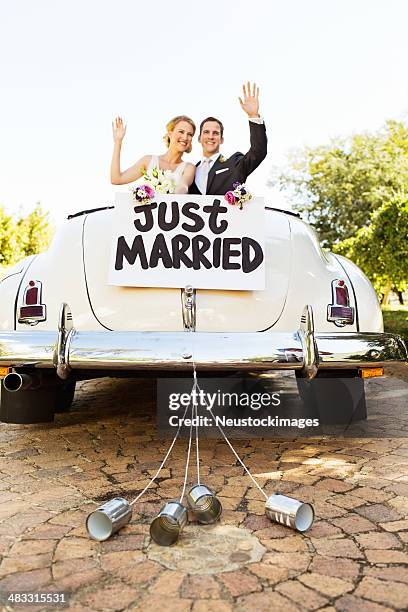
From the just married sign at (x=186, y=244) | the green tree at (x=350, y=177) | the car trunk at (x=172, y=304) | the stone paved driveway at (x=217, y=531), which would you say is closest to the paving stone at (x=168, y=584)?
the stone paved driveway at (x=217, y=531)

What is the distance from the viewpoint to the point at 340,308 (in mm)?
3305

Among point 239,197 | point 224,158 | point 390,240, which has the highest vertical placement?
point 390,240

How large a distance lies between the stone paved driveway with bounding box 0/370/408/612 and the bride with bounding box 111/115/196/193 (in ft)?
6.40

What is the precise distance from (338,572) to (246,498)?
29.8 inches

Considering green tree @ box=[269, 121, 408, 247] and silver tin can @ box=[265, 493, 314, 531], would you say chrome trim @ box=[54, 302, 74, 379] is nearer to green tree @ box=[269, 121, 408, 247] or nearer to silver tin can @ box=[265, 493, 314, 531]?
silver tin can @ box=[265, 493, 314, 531]

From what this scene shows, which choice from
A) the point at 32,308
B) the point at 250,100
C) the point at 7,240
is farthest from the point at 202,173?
the point at 7,240

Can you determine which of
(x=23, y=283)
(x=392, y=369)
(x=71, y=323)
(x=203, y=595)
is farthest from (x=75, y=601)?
(x=392, y=369)

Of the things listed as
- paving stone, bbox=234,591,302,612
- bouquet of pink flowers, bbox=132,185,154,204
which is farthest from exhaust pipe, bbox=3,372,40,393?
paving stone, bbox=234,591,302,612

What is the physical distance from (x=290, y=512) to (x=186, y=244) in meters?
1.56

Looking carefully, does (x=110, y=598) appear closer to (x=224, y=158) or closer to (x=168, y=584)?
(x=168, y=584)

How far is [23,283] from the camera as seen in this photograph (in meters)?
3.40

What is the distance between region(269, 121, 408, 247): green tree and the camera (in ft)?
101

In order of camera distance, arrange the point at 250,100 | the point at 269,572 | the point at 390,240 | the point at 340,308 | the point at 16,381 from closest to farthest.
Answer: the point at 269,572
the point at 16,381
the point at 340,308
the point at 250,100
the point at 390,240

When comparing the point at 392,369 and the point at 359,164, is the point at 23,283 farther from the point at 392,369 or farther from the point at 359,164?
the point at 359,164
